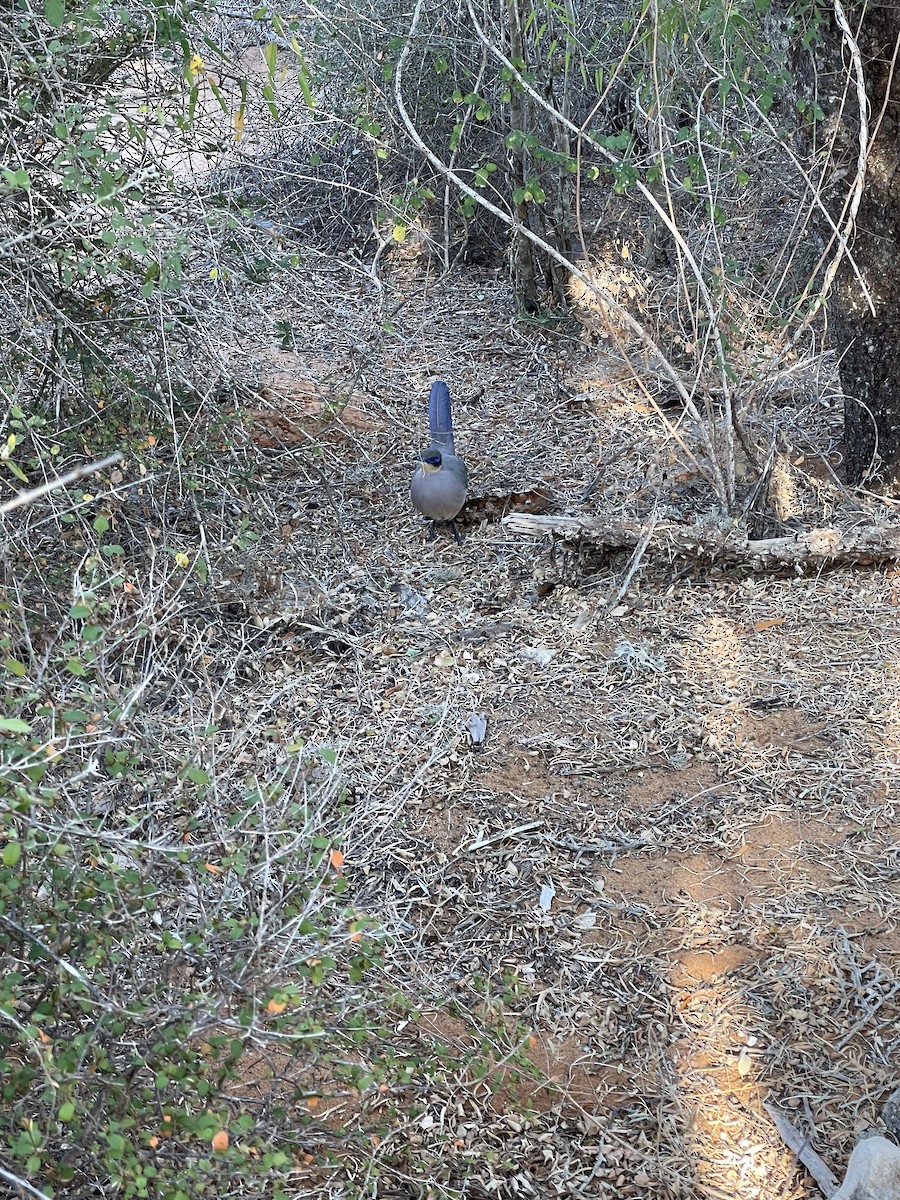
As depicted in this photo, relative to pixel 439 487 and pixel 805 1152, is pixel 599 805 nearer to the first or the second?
pixel 805 1152

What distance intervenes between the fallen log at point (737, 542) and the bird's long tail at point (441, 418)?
3.36ft

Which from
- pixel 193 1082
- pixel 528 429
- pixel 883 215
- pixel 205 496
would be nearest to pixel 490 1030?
pixel 193 1082

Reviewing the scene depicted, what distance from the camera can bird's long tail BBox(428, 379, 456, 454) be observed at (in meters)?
5.10

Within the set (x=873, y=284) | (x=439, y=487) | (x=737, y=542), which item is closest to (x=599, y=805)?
(x=737, y=542)

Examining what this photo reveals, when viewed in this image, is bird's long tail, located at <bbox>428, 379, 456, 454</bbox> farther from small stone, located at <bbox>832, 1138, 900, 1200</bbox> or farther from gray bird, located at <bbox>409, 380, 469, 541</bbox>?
small stone, located at <bbox>832, 1138, 900, 1200</bbox>

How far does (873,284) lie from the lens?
14.6ft

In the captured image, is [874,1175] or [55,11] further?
[55,11]

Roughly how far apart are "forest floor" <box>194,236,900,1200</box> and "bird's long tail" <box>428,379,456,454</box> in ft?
0.99

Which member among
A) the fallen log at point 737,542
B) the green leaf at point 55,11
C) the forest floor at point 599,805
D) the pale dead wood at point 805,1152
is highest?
the green leaf at point 55,11

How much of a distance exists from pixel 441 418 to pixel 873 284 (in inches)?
72.9

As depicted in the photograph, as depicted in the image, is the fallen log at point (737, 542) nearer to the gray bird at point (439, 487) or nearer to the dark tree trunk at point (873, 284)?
the dark tree trunk at point (873, 284)

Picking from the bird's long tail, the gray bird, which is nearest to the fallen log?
the gray bird

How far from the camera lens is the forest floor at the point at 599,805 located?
258 centimetres

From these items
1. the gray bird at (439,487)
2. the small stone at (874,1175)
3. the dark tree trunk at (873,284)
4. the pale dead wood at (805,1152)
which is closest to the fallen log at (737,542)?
the dark tree trunk at (873,284)
